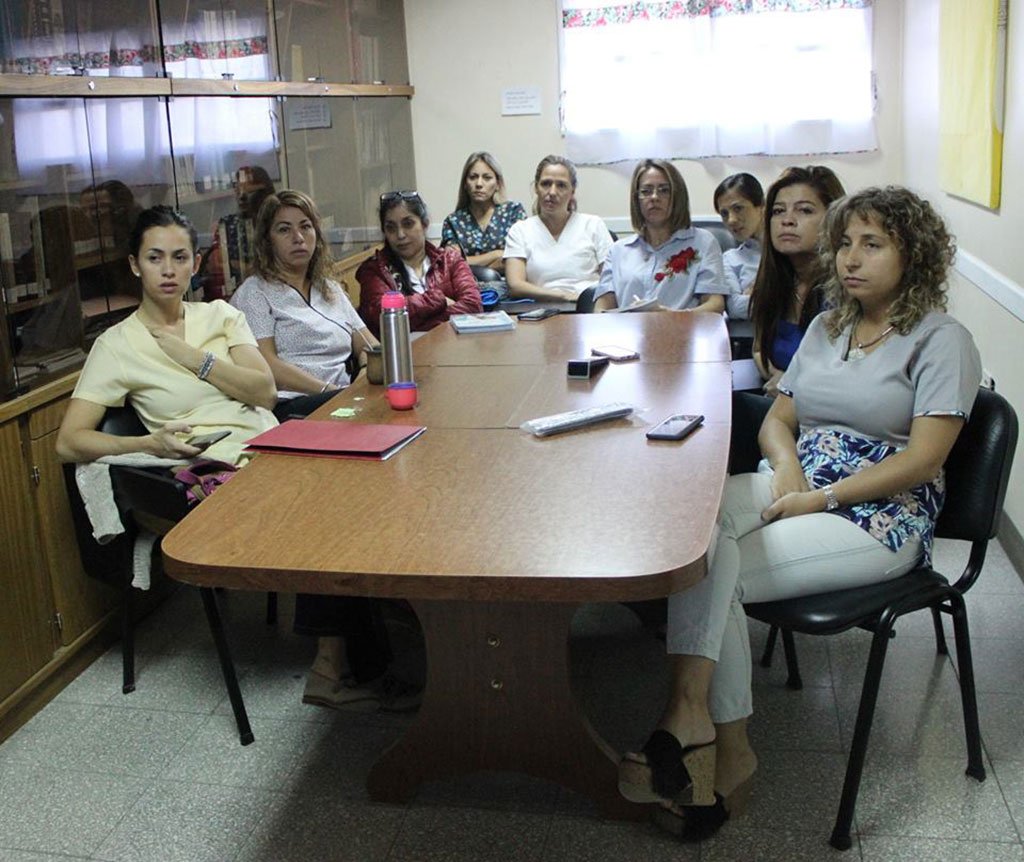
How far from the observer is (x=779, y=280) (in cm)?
312

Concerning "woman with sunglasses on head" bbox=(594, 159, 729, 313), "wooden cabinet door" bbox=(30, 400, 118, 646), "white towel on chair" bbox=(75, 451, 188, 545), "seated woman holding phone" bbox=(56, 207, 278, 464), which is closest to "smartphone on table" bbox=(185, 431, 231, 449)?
"seated woman holding phone" bbox=(56, 207, 278, 464)

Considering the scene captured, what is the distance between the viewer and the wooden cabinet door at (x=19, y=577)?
2648 millimetres

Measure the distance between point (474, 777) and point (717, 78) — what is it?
14.2 ft

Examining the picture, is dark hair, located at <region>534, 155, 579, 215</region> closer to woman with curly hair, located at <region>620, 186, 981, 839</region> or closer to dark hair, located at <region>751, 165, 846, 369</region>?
dark hair, located at <region>751, 165, 846, 369</region>

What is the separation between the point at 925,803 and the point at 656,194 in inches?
97.3

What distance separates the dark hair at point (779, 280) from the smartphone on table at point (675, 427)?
86cm

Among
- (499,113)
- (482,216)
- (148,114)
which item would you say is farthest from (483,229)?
(148,114)

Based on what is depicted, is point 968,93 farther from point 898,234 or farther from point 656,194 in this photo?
point 898,234

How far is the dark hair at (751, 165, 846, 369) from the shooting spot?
3.10 m

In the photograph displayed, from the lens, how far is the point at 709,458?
2.14 m

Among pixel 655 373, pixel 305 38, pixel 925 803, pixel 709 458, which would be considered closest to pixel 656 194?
pixel 655 373

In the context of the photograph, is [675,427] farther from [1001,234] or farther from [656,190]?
[656,190]

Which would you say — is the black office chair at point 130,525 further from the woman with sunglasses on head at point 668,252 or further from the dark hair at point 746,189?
the dark hair at point 746,189

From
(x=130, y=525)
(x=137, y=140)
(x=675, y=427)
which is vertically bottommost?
(x=130, y=525)
